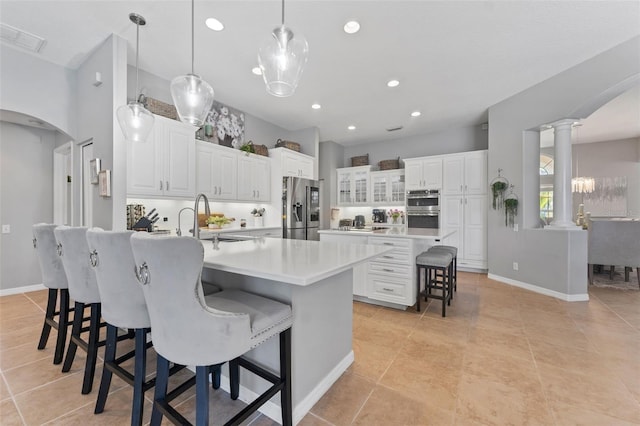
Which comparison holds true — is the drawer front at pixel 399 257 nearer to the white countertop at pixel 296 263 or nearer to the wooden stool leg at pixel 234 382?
the white countertop at pixel 296 263

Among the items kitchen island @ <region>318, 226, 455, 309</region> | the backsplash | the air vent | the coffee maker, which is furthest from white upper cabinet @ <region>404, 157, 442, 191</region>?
the air vent

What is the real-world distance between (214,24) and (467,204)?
510cm

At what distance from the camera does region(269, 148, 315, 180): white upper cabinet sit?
5.10 metres

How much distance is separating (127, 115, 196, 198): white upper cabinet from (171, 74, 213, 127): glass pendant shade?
3.39 feet

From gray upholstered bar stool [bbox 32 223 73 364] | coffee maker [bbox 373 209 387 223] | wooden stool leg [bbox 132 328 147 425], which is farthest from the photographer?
coffee maker [bbox 373 209 387 223]

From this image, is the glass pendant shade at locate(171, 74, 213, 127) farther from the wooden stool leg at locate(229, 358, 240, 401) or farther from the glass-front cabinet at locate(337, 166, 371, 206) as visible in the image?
the glass-front cabinet at locate(337, 166, 371, 206)

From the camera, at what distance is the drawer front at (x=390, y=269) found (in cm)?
300

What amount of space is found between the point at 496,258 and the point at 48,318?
5.86 meters

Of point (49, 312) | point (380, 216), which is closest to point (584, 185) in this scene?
point (380, 216)

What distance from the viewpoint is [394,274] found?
10.1 ft

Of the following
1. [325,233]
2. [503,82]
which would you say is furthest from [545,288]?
[325,233]

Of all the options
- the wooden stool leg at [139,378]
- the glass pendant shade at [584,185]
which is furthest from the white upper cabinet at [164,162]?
the glass pendant shade at [584,185]

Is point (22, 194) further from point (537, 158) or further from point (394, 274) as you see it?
point (537, 158)

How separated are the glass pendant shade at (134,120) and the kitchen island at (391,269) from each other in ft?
7.62
